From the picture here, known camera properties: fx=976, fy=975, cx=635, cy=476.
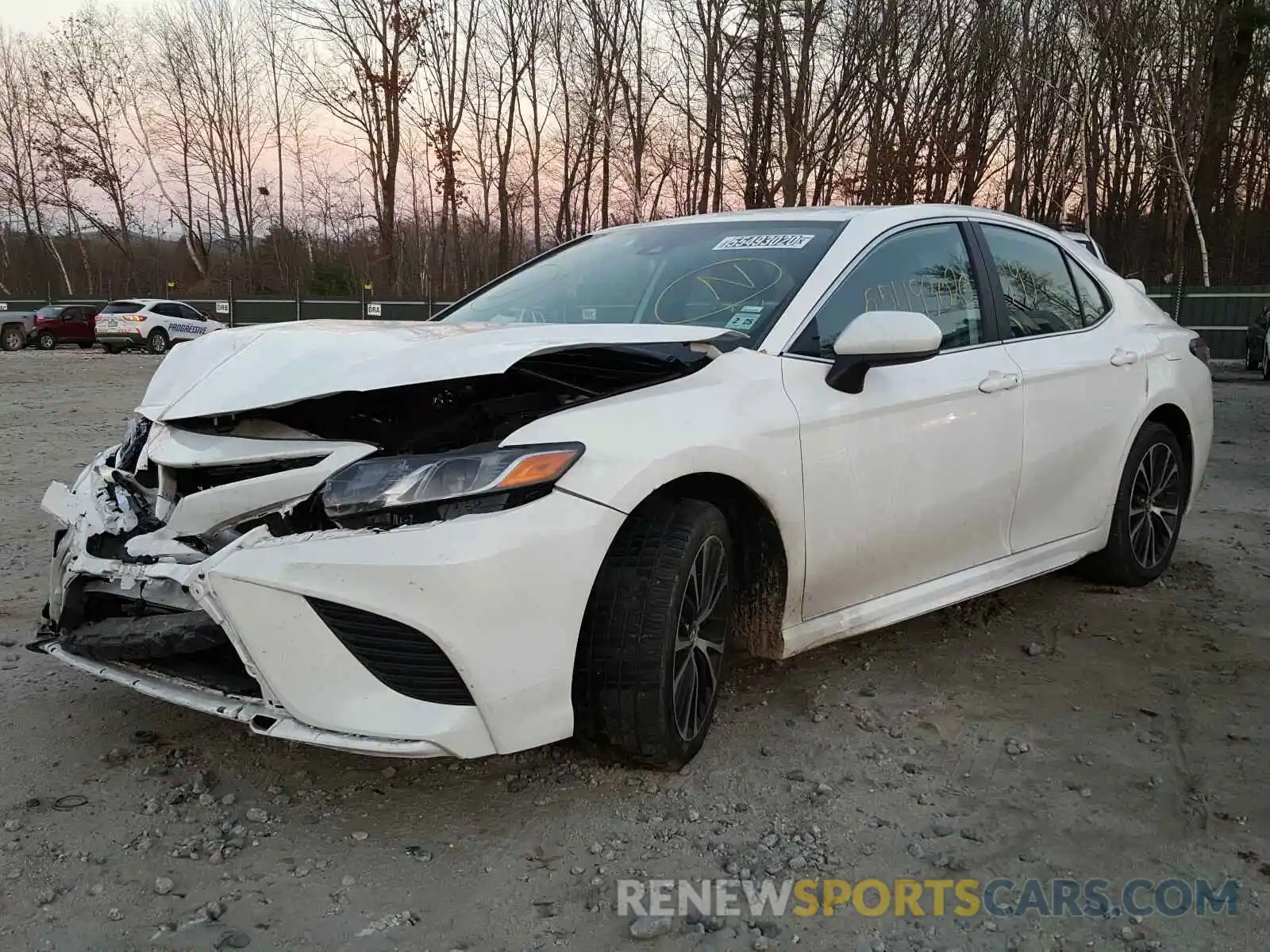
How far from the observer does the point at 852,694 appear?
3182mm

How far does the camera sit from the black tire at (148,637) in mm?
2186

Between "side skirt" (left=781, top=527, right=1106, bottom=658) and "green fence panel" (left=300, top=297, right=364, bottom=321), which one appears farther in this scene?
"green fence panel" (left=300, top=297, right=364, bottom=321)

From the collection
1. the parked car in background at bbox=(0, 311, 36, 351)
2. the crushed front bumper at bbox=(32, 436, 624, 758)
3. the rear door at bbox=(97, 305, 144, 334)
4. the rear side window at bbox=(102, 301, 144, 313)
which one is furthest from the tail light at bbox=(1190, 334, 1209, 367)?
the parked car in background at bbox=(0, 311, 36, 351)

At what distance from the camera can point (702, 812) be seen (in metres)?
2.42

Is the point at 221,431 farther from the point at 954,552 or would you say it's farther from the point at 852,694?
the point at 954,552

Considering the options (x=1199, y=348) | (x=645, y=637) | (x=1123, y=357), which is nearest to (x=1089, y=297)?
(x=1123, y=357)

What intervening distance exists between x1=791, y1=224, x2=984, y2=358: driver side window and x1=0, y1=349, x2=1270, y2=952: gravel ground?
3.84 ft

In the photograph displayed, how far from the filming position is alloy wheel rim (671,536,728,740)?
251 centimetres

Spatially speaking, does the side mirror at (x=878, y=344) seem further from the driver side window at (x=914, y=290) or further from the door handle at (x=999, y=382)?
the door handle at (x=999, y=382)

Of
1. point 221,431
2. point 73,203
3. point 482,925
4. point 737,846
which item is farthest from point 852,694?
point 73,203

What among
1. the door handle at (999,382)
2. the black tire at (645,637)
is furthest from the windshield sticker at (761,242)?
the black tire at (645,637)

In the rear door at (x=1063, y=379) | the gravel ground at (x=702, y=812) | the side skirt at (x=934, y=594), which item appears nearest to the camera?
the gravel ground at (x=702, y=812)

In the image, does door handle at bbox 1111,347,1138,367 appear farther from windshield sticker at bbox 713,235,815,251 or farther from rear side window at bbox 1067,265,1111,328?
windshield sticker at bbox 713,235,815,251

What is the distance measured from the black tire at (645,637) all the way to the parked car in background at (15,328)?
94.9ft
